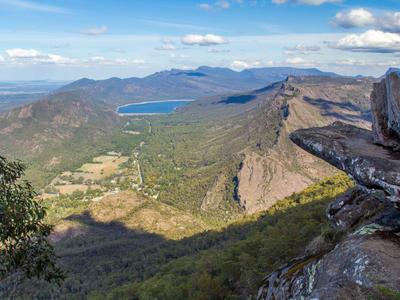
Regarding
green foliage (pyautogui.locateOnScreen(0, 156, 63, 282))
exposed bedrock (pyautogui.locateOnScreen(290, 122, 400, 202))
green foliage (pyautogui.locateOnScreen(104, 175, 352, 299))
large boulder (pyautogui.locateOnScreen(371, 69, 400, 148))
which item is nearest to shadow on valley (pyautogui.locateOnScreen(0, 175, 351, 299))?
green foliage (pyautogui.locateOnScreen(104, 175, 352, 299))

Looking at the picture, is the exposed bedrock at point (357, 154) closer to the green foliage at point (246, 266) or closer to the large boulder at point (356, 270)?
the large boulder at point (356, 270)

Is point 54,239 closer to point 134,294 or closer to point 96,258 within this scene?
point 96,258

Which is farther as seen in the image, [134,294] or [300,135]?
[134,294]

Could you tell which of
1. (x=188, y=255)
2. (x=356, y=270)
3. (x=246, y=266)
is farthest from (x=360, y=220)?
(x=188, y=255)

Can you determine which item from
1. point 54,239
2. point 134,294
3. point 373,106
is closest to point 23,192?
point 373,106

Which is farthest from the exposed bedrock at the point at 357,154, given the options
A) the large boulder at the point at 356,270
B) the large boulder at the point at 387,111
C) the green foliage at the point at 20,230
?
the green foliage at the point at 20,230

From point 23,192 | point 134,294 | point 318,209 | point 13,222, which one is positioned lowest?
point 134,294
